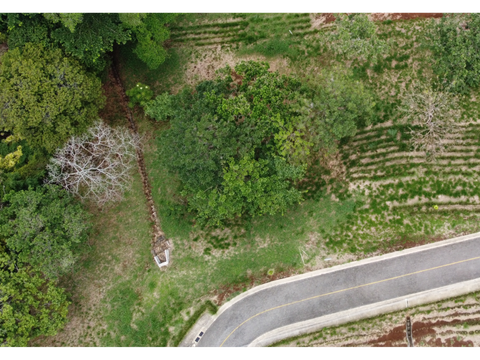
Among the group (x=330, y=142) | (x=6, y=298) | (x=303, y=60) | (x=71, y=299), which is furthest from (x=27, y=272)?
(x=303, y=60)

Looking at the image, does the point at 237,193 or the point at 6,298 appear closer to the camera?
the point at 6,298

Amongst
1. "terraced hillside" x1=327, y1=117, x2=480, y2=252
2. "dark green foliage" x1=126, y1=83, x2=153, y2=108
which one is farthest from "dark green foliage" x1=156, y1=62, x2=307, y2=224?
"terraced hillside" x1=327, y1=117, x2=480, y2=252

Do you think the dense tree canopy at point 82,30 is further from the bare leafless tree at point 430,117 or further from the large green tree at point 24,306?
the bare leafless tree at point 430,117

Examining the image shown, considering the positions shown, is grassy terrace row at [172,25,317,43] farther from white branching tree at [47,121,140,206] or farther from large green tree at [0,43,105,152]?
white branching tree at [47,121,140,206]

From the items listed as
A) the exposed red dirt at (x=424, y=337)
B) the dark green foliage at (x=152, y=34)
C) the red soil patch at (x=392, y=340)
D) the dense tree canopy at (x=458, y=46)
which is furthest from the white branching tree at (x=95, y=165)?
the dense tree canopy at (x=458, y=46)

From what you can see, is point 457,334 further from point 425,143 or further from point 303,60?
point 303,60

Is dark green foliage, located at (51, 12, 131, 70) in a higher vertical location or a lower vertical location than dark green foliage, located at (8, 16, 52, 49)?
higher
